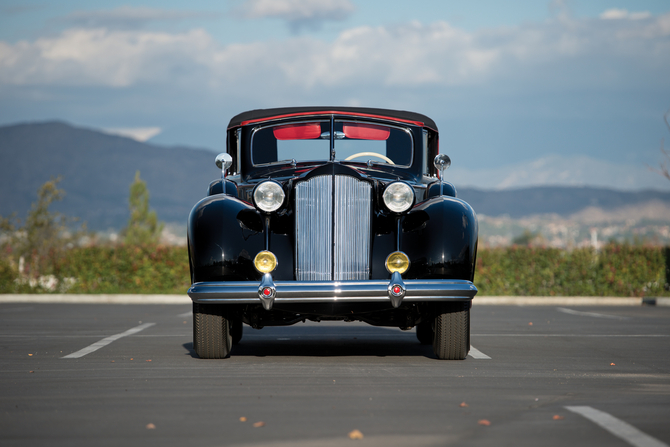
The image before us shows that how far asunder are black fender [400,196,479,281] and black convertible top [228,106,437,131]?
1824 millimetres

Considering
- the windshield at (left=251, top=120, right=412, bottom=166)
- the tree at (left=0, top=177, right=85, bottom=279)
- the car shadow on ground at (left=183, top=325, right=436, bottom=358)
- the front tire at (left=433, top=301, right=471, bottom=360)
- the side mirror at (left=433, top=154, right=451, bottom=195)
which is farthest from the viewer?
the tree at (left=0, top=177, right=85, bottom=279)

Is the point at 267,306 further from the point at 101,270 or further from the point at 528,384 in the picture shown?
the point at 101,270

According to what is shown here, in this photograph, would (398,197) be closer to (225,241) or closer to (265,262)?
(265,262)

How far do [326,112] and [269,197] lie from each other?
1862 millimetres

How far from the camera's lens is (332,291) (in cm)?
714

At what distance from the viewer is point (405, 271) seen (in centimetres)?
743

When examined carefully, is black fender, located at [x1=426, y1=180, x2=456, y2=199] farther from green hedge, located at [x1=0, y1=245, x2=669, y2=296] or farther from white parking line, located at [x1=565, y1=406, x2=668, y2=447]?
green hedge, located at [x1=0, y1=245, x2=669, y2=296]

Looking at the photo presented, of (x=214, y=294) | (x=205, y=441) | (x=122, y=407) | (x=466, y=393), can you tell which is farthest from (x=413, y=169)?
(x=205, y=441)

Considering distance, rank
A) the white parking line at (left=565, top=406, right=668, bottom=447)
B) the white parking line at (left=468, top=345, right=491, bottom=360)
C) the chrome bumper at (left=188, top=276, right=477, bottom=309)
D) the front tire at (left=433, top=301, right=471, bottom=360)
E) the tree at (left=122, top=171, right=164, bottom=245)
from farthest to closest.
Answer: the tree at (left=122, top=171, right=164, bottom=245)
the white parking line at (left=468, top=345, right=491, bottom=360)
the front tire at (left=433, top=301, right=471, bottom=360)
the chrome bumper at (left=188, top=276, right=477, bottom=309)
the white parking line at (left=565, top=406, right=668, bottom=447)

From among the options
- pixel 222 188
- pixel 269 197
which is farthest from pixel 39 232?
pixel 269 197

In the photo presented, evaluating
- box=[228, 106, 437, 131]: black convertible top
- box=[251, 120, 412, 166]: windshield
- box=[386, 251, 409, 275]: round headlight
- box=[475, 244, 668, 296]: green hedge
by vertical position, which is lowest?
box=[475, 244, 668, 296]: green hedge

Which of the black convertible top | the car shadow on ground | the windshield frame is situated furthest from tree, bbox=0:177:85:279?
the windshield frame

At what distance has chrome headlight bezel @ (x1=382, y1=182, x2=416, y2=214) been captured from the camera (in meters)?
7.55

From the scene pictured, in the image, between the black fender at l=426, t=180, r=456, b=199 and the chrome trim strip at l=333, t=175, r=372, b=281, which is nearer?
the chrome trim strip at l=333, t=175, r=372, b=281
